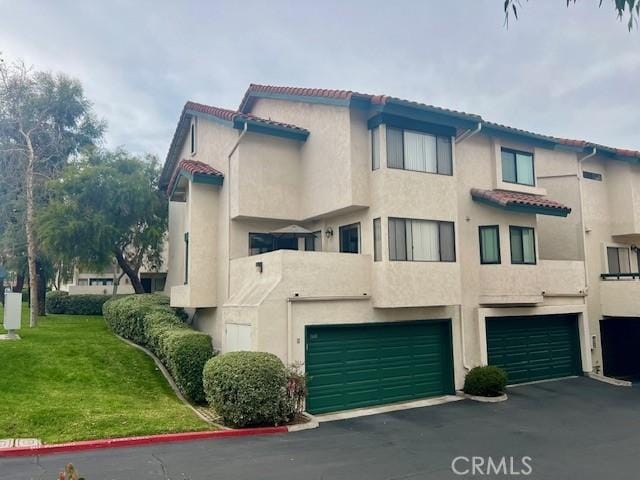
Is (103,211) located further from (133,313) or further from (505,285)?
(505,285)

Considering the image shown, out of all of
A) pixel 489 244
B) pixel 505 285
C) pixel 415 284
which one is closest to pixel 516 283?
pixel 505 285

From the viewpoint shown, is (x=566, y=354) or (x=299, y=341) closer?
(x=299, y=341)

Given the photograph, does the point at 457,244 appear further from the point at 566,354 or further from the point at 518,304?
the point at 566,354

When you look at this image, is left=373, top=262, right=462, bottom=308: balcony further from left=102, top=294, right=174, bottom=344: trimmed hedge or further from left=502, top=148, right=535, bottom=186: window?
left=102, top=294, right=174, bottom=344: trimmed hedge

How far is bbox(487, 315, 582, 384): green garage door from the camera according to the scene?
1727 centimetres

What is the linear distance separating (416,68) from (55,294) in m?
26.2

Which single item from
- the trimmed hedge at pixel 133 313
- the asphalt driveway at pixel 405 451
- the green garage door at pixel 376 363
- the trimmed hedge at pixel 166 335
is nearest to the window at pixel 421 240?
the green garage door at pixel 376 363

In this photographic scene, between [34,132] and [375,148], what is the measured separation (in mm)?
19581

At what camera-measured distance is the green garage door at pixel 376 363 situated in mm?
13328

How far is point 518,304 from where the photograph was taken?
17094 millimetres

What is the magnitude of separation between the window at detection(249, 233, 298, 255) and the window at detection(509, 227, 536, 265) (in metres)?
7.92

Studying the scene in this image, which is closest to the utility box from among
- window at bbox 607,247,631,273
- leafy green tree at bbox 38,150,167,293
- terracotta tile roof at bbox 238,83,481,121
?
leafy green tree at bbox 38,150,167,293

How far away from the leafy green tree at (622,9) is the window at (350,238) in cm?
966

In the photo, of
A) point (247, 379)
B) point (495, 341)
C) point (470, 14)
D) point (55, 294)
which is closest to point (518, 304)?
point (495, 341)
